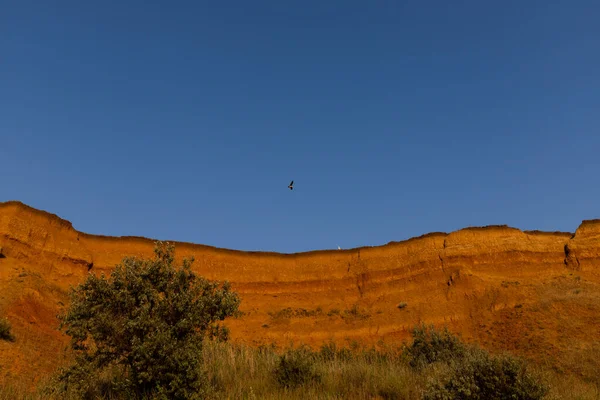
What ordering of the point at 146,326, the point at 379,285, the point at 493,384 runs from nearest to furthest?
the point at 493,384, the point at 146,326, the point at 379,285

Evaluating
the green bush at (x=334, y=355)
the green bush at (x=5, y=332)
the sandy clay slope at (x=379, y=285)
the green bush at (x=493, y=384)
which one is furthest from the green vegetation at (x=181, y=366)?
the sandy clay slope at (x=379, y=285)

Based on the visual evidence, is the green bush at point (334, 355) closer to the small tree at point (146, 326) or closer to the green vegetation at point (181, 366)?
the green vegetation at point (181, 366)

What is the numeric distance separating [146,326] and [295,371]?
487 centimetres

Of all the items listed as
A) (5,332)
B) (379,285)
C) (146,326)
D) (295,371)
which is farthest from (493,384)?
(379,285)

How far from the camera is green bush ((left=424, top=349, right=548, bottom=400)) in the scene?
35.2 ft

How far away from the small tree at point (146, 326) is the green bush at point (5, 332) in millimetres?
16970

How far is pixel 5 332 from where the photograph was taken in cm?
2617

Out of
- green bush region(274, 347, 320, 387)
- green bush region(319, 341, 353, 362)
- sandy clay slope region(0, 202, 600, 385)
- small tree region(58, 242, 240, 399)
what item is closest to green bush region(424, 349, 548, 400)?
green bush region(274, 347, 320, 387)

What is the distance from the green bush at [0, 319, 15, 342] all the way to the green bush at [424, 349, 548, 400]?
81.3 ft

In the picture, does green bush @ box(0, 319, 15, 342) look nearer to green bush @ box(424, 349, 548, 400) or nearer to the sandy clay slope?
the sandy clay slope

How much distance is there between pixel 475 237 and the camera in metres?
47.1

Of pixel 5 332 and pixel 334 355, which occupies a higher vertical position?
pixel 5 332

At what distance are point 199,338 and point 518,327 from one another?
31.3 metres

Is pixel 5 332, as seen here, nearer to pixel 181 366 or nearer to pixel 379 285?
pixel 181 366
